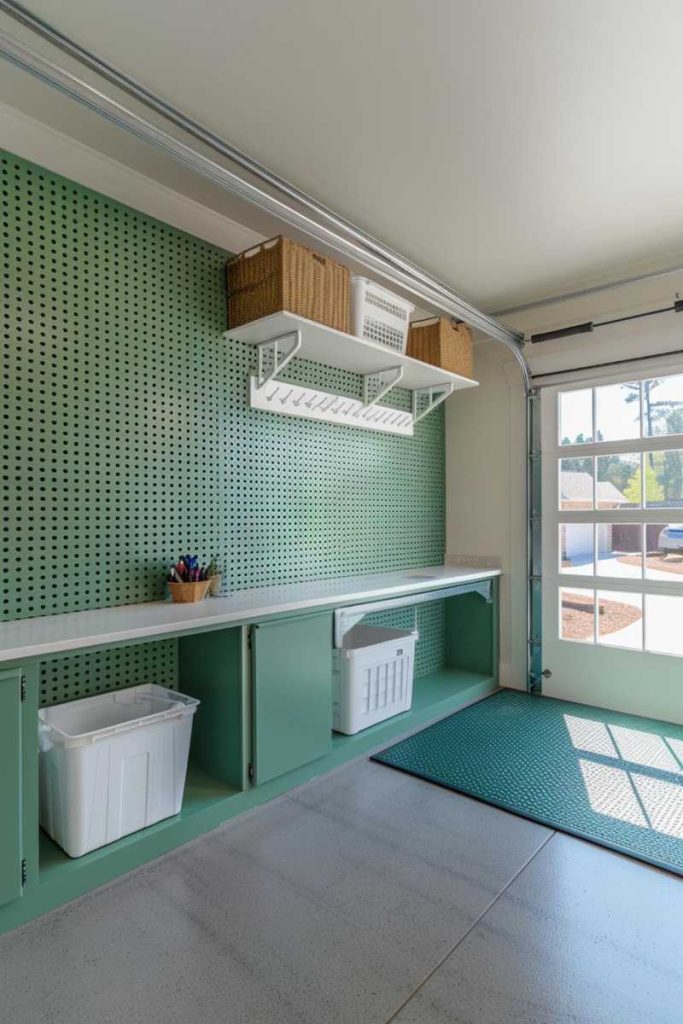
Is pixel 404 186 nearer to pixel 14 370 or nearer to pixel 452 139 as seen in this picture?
pixel 452 139

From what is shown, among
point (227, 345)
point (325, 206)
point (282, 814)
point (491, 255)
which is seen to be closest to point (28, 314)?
point (227, 345)

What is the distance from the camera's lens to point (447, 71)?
199 cm

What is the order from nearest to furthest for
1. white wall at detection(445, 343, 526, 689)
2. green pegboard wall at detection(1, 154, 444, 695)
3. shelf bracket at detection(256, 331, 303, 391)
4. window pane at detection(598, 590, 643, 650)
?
green pegboard wall at detection(1, 154, 444, 695) < shelf bracket at detection(256, 331, 303, 391) < window pane at detection(598, 590, 643, 650) < white wall at detection(445, 343, 526, 689)

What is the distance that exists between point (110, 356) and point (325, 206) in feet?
4.23

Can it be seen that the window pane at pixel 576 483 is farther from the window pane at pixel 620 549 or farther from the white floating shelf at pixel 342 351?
the white floating shelf at pixel 342 351

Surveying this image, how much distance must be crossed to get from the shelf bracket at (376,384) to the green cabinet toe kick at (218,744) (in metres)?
1.53

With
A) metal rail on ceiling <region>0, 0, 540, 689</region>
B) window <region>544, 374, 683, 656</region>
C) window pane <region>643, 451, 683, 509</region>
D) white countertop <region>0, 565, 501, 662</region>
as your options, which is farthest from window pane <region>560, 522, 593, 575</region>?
metal rail on ceiling <region>0, 0, 540, 689</region>

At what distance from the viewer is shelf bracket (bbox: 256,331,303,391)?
287 cm

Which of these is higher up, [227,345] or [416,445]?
[227,345]

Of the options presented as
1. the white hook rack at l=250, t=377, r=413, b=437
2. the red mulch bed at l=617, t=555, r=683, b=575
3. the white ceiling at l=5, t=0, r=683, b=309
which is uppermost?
the white ceiling at l=5, t=0, r=683, b=309

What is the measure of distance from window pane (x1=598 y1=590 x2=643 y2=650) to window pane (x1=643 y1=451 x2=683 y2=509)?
0.63 metres

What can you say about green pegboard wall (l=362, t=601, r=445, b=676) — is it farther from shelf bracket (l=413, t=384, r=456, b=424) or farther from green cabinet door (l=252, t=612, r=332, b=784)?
shelf bracket (l=413, t=384, r=456, b=424)

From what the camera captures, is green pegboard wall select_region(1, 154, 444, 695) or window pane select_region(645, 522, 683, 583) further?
window pane select_region(645, 522, 683, 583)

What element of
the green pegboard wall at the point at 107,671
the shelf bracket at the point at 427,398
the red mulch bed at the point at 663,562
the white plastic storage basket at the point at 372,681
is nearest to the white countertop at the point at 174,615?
the green pegboard wall at the point at 107,671
